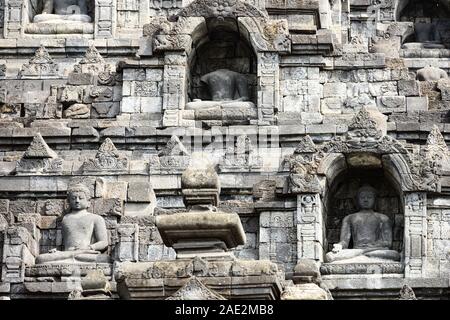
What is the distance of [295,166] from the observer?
4912cm

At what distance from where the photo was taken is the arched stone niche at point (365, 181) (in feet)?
157

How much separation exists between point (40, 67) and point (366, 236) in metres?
10.8

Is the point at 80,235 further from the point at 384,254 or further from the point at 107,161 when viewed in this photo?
the point at 384,254

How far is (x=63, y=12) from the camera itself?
59.6 meters

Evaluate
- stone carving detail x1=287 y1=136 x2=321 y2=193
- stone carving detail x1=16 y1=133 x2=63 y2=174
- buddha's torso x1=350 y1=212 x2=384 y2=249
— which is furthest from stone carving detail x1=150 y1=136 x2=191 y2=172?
buddha's torso x1=350 y1=212 x2=384 y2=249

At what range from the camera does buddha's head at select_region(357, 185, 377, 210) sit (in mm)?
49688

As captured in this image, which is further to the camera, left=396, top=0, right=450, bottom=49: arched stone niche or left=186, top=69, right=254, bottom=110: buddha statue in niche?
left=396, top=0, right=450, bottom=49: arched stone niche

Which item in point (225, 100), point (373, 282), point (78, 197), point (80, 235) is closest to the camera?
point (373, 282)

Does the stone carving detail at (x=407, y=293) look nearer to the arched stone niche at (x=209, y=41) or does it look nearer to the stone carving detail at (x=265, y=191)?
the stone carving detail at (x=265, y=191)

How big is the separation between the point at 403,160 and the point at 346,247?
7.25 ft

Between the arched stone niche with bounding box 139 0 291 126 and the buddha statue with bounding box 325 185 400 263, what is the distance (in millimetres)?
4468

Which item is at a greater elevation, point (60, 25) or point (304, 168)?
point (60, 25)

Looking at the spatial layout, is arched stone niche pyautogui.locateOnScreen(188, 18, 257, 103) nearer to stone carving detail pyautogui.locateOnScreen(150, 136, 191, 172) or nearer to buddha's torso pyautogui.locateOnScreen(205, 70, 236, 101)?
Answer: buddha's torso pyautogui.locateOnScreen(205, 70, 236, 101)

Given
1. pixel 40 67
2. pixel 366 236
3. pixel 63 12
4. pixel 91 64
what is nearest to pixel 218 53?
pixel 91 64
